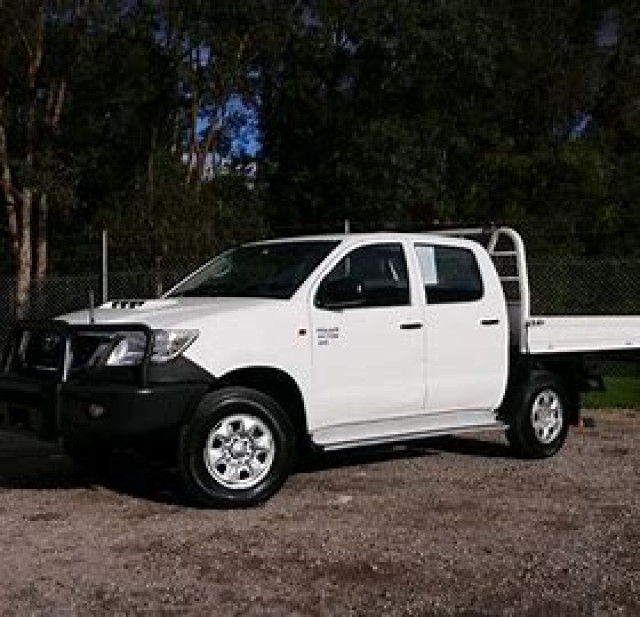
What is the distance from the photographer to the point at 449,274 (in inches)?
356

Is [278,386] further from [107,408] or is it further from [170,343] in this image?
[107,408]

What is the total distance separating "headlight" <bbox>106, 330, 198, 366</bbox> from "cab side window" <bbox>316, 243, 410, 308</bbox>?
112 cm

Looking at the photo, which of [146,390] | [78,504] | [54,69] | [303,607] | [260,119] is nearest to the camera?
[303,607]

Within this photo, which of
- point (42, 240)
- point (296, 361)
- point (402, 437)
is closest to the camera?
point (296, 361)

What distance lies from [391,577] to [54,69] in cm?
1836

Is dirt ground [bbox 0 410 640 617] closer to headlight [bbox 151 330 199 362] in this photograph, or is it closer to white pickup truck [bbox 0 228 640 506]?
white pickup truck [bbox 0 228 640 506]

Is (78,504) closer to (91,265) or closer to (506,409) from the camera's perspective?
(506,409)

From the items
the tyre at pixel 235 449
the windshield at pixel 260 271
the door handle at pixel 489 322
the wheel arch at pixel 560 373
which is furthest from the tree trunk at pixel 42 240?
the tyre at pixel 235 449

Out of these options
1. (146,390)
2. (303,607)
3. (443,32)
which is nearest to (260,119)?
A: (443,32)

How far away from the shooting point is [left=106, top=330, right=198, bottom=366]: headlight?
7352 mm

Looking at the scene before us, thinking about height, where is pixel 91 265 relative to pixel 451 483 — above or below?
above

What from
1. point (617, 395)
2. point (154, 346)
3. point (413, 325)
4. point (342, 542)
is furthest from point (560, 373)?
point (617, 395)

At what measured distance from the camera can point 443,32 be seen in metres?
24.7

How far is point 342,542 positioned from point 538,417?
342cm
